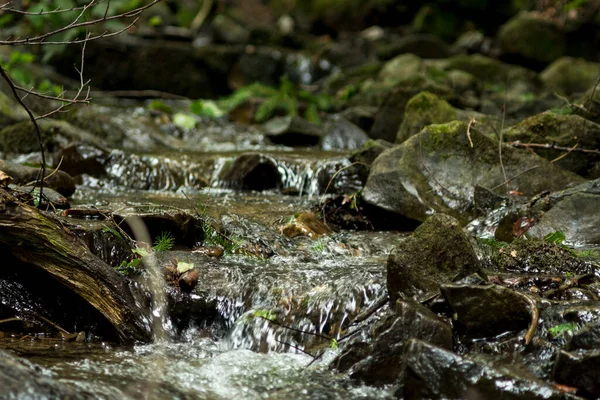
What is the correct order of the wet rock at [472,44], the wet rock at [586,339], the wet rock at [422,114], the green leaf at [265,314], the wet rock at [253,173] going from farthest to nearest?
the wet rock at [472,44]
the wet rock at [422,114]
the wet rock at [253,173]
the green leaf at [265,314]
the wet rock at [586,339]

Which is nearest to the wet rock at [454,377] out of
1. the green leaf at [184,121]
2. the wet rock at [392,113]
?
the wet rock at [392,113]

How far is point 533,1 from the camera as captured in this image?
1834cm

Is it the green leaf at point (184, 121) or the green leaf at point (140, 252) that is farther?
the green leaf at point (184, 121)

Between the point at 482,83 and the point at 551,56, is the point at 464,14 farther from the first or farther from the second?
the point at 482,83

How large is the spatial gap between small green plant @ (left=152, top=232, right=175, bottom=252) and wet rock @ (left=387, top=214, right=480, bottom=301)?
69.9 inches

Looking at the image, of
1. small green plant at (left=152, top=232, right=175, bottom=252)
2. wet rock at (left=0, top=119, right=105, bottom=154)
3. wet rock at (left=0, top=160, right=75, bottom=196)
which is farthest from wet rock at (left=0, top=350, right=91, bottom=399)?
wet rock at (left=0, top=119, right=105, bottom=154)

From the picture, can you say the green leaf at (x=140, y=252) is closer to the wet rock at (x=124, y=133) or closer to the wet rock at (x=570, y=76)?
the wet rock at (x=124, y=133)

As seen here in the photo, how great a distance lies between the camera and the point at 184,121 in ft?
35.7

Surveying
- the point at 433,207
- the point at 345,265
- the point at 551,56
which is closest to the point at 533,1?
the point at 551,56

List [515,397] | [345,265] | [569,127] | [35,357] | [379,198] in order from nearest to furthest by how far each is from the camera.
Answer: [515,397], [35,357], [345,265], [379,198], [569,127]

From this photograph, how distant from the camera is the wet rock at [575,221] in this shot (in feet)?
16.2

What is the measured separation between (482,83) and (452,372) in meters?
11.1

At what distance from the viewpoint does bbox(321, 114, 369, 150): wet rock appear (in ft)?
31.1

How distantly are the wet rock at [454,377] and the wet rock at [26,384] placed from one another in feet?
5.01
